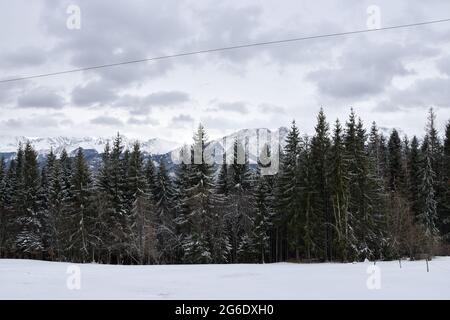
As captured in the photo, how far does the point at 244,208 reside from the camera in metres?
52.8

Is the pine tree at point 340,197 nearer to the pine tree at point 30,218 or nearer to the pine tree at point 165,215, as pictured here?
the pine tree at point 165,215

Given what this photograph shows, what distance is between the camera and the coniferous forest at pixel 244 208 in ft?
150

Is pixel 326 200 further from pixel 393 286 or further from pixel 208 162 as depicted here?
pixel 393 286

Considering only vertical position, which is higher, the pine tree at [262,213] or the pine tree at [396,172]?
the pine tree at [396,172]

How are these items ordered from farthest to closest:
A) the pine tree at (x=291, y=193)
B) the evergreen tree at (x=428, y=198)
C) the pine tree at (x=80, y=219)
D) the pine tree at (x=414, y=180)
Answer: the pine tree at (x=414, y=180) → the evergreen tree at (x=428, y=198) → the pine tree at (x=80, y=219) → the pine tree at (x=291, y=193)

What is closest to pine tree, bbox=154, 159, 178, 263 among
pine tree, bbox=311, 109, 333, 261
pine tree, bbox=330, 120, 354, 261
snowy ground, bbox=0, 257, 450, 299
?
pine tree, bbox=311, 109, 333, 261

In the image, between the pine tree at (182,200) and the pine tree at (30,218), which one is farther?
the pine tree at (30,218)

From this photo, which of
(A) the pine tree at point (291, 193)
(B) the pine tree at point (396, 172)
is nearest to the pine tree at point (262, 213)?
(A) the pine tree at point (291, 193)

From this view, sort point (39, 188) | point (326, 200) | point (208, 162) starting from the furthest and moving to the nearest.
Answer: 1. point (39, 188)
2. point (208, 162)
3. point (326, 200)

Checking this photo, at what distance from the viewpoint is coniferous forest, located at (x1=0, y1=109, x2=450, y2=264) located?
4578cm

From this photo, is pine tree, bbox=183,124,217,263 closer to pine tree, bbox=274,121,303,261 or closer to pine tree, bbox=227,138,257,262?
pine tree, bbox=227,138,257,262
